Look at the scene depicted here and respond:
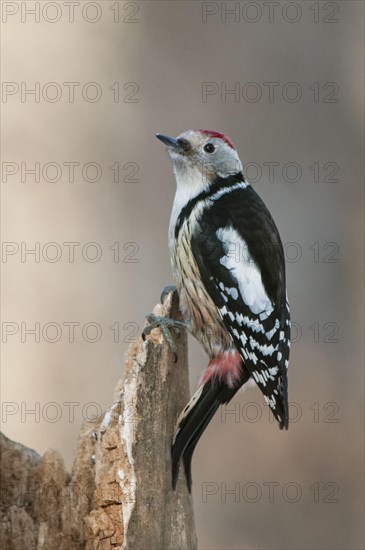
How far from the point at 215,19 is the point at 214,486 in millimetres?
2674

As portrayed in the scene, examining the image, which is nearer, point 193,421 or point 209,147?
point 193,421

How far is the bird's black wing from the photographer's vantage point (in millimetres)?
3201

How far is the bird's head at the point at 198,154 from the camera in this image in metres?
3.53

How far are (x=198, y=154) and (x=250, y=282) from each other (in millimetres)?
609

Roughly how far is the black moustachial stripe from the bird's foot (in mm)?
458

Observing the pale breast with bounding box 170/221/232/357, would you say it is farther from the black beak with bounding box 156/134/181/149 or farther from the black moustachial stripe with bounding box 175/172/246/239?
the black beak with bounding box 156/134/181/149

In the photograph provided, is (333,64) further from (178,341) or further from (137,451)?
(137,451)

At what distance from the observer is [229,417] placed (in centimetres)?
496

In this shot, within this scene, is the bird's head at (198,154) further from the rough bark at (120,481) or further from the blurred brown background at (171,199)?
the blurred brown background at (171,199)

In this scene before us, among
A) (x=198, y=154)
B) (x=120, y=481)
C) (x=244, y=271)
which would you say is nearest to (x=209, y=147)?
(x=198, y=154)

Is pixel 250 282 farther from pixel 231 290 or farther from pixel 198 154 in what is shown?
pixel 198 154


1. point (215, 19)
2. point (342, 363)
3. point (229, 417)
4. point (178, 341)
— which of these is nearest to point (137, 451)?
point (178, 341)

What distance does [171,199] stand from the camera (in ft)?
16.7

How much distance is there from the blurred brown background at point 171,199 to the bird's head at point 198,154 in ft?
4.76
